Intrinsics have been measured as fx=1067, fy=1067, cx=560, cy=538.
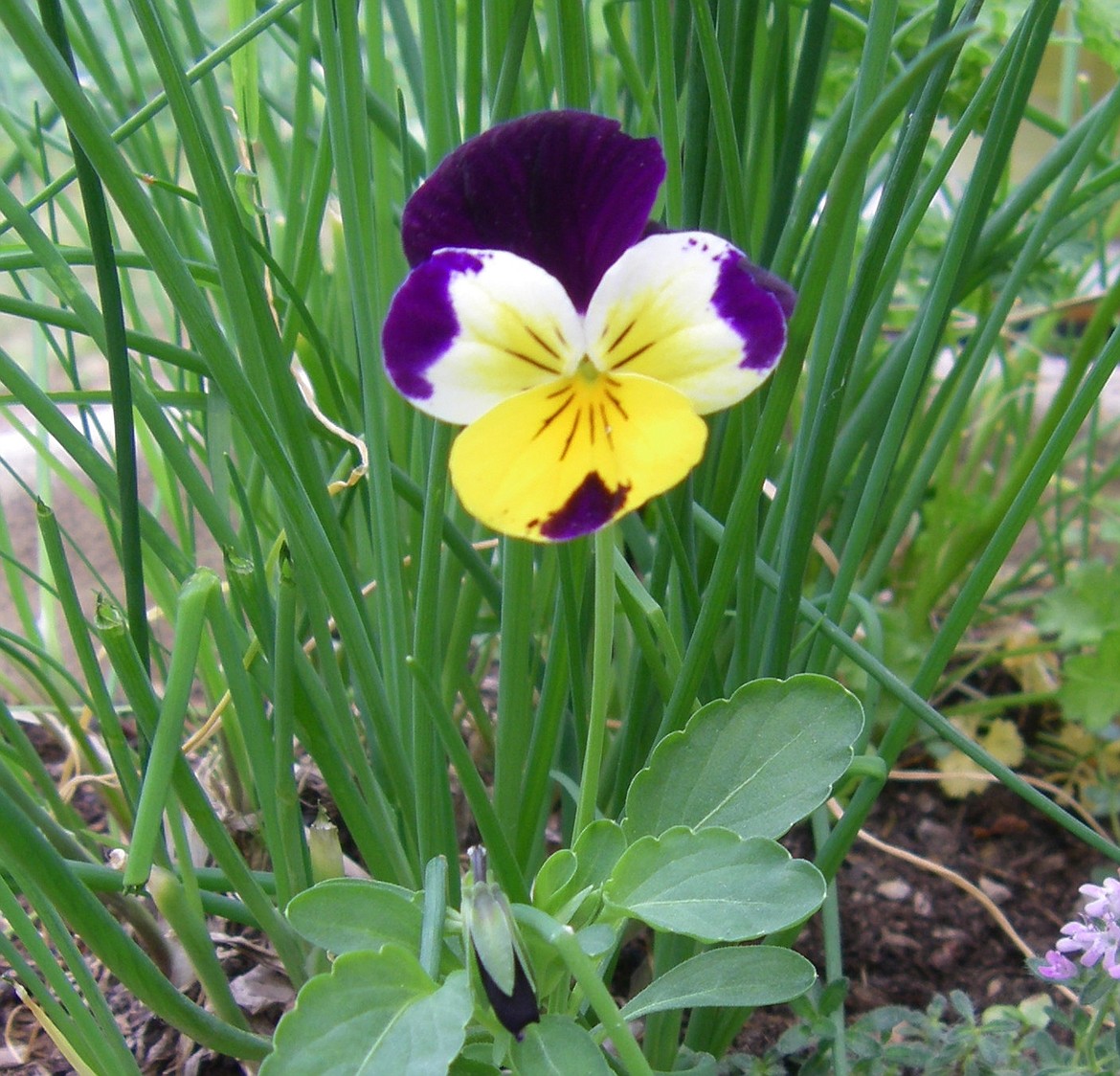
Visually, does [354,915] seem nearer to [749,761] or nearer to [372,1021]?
[372,1021]

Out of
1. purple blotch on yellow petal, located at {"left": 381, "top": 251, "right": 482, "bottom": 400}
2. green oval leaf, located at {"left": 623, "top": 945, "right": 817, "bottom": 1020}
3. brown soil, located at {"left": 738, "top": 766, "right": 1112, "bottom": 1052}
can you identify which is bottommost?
brown soil, located at {"left": 738, "top": 766, "right": 1112, "bottom": 1052}

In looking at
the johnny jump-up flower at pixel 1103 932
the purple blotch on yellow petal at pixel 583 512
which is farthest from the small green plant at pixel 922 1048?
the purple blotch on yellow petal at pixel 583 512

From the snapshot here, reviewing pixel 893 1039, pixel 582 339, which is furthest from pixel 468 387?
pixel 893 1039

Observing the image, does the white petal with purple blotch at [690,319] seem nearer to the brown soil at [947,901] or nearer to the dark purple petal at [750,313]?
the dark purple petal at [750,313]

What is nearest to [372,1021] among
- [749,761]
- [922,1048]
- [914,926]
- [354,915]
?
[354,915]

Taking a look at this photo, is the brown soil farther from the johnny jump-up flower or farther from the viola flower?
the viola flower

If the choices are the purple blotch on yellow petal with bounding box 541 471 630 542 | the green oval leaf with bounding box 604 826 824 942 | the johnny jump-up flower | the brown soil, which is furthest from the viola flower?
the brown soil

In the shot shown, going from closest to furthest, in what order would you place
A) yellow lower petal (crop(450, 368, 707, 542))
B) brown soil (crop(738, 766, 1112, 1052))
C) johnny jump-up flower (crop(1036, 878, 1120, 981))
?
yellow lower petal (crop(450, 368, 707, 542)) < johnny jump-up flower (crop(1036, 878, 1120, 981)) < brown soil (crop(738, 766, 1112, 1052))
